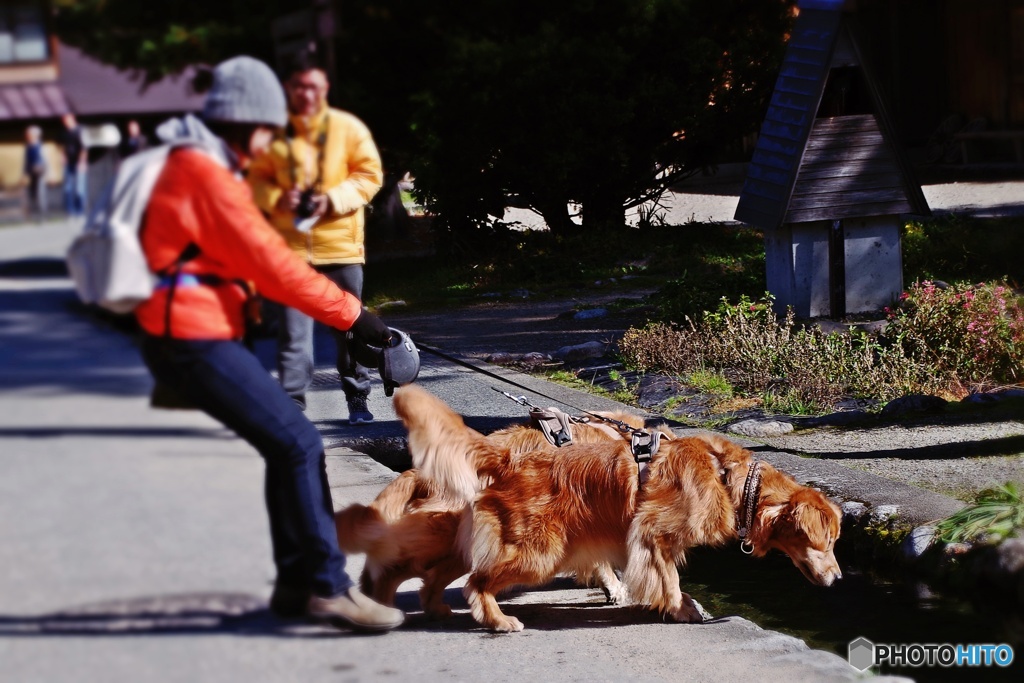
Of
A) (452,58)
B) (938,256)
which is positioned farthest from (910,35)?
(452,58)

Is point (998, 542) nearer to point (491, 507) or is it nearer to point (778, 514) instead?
point (778, 514)

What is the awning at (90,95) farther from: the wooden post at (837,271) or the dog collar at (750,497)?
the wooden post at (837,271)

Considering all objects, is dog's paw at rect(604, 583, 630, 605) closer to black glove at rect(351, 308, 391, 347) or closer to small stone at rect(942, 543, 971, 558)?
small stone at rect(942, 543, 971, 558)

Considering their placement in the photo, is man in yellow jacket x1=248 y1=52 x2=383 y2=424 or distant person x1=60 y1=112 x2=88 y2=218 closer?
distant person x1=60 y1=112 x2=88 y2=218

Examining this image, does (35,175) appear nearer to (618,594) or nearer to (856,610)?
(618,594)

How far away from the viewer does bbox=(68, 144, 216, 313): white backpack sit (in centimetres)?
182

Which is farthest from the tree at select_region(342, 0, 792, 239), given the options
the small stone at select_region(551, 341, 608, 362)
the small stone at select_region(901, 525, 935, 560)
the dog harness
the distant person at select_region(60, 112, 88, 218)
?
the small stone at select_region(901, 525, 935, 560)

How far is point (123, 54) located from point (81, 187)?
246 millimetres

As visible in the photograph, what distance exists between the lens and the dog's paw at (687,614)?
14.7 feet

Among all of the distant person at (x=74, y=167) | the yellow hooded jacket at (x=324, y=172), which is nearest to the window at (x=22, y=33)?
the distant person at (x=74, y=167)

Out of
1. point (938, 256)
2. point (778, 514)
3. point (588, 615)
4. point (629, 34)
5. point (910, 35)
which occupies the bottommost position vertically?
point (588, 615)

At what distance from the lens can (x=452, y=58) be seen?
99.8 inches

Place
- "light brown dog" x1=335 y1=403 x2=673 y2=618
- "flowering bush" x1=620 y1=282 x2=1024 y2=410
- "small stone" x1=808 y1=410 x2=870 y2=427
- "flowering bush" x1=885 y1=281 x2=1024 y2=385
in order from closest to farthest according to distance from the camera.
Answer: "light brown dog" x1=335 y1=403 x2=673 y2=618 → "small stone" x1=808 y1=410 x2=870 y2=427 → "flowering bush" x1=620 y1=282 x2=1024 y2=410 → "flowering bush" x1=885 y1=281 x2=1024 y2=385

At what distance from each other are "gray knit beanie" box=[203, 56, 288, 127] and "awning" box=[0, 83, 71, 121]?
10.2 inches
